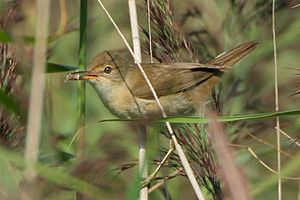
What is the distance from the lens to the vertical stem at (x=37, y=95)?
5.48ft

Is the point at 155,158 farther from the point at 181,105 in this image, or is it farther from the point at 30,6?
the point at 30,6

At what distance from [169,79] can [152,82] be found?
0.29ft

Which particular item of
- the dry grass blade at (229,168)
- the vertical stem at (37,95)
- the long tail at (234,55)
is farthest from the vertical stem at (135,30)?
the dry grass blade at (229,168)

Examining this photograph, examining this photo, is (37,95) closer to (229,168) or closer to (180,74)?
(229,168)

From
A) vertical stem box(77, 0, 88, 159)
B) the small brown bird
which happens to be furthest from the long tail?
vertical stem box(77, 0, 88, 159)

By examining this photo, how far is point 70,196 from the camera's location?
6.35ft

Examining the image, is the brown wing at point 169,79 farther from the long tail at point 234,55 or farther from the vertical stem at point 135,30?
the vertical stem at point 135,30

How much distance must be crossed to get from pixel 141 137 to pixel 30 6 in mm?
573

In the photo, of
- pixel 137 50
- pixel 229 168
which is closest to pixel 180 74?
pixel 137 50

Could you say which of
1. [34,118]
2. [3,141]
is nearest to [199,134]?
[3,141]

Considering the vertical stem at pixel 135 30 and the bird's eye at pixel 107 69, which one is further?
the bird's eye at pixel 107 69

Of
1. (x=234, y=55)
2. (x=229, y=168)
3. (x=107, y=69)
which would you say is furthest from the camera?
(x=107, y=69)

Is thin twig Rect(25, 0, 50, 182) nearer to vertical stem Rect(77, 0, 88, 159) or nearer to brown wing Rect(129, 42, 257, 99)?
vertical stem Rect(77, 0, 88, 159)

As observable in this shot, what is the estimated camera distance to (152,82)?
304 centimetres
